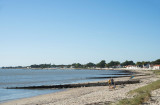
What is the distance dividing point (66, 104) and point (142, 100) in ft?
22.0

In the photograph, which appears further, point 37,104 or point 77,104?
point 37,104

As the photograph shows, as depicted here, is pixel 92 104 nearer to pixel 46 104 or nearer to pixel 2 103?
pixel 46 104

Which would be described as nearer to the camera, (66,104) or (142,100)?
(142,100)

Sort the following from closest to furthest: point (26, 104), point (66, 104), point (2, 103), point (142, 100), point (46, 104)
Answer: point (142, 100)
point (66, 104)
point (46, 104)
point (26, 104)
point (2, 103)

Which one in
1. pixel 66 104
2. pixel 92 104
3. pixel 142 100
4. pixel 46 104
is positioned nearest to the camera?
pixel 142 100

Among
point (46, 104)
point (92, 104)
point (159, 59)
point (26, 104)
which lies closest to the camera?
point (92, 104)

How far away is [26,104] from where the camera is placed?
2208cm

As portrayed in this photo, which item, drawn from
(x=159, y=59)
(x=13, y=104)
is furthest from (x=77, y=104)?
(x=159, y=59)

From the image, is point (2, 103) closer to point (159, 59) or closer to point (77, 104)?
point (77, 104)

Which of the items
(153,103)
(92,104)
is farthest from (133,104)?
(92,104)

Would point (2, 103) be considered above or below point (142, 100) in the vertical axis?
below

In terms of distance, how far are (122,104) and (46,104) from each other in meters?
8.80

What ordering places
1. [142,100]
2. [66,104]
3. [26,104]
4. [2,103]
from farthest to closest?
[2,103]
[26,104]
[66,104]
[142,100]

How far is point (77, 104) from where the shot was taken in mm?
18219
